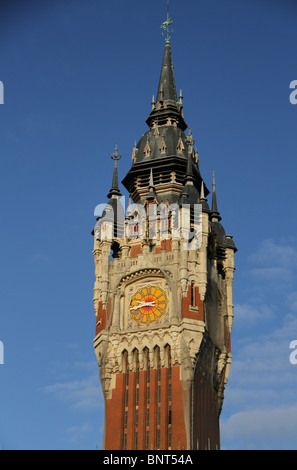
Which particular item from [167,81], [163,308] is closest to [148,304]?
[163,308]

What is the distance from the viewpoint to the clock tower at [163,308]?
293 ft

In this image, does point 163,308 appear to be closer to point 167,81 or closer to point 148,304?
point 148,304

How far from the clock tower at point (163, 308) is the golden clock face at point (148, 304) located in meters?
0.09

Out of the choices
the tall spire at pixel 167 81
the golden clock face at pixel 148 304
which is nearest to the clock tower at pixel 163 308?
the golden clock face at pixel 148 304

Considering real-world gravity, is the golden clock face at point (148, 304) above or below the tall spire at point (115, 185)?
below

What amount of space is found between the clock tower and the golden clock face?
90 mm

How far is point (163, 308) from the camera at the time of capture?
3666 inches

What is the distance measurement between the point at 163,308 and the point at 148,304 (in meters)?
1.46

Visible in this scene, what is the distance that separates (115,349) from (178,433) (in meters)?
9.93

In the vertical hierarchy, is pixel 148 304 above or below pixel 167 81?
below

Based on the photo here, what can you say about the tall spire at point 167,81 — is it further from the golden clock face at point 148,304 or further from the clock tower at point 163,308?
the golden clock face at point 148,304
